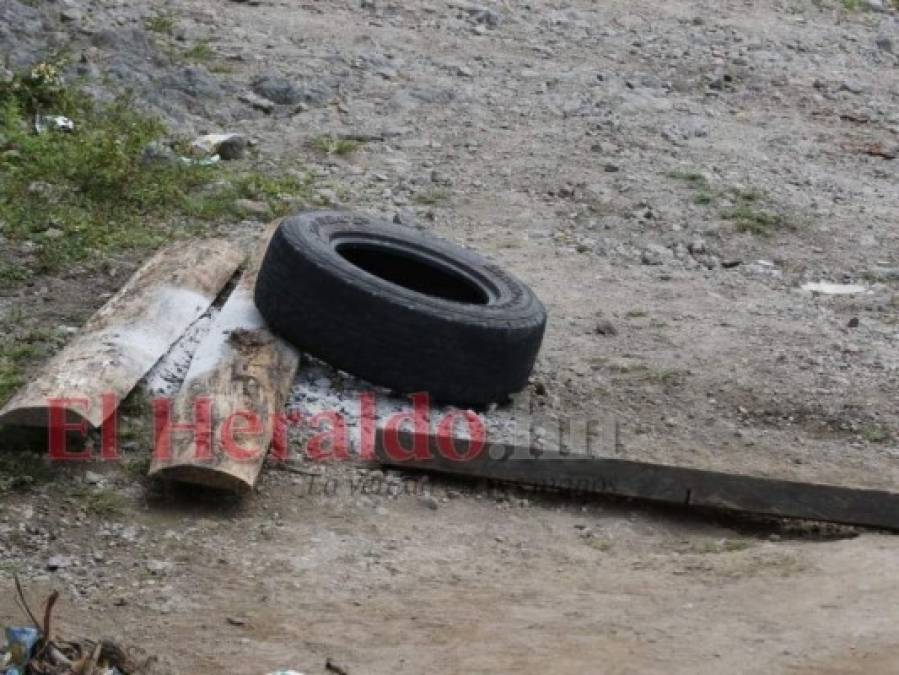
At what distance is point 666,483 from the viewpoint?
19.3 ft

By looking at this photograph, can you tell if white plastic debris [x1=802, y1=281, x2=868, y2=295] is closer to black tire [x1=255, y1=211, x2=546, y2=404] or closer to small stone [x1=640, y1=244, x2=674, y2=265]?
small stone [x1=640, y1=244, x2=674, y2=265]

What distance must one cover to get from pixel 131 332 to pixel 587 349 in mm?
2030

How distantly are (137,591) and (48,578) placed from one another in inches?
11.0

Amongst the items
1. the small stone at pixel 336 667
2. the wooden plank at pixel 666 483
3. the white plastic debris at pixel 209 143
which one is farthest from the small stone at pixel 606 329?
the small stone at pixel 336 667

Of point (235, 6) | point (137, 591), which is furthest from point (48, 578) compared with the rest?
point (235, 6)

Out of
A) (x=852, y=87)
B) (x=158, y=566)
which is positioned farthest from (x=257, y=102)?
(x=158, y=566)

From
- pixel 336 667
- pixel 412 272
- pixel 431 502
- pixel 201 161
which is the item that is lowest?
pixel 431 502

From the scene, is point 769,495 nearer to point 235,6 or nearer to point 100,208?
point 100,208

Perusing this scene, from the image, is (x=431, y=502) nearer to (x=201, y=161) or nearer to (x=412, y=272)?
(x=412, y=272)

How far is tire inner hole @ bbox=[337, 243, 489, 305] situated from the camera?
6.80 meters

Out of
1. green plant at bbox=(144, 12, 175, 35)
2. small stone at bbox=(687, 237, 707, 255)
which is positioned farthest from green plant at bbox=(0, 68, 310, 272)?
small stone at bbox=(687, 237, 707, 255)

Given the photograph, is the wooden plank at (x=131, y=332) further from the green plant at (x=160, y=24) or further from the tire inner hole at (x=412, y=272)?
the green plant at (x=160, y=24)

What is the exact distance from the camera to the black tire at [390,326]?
612 centimetres

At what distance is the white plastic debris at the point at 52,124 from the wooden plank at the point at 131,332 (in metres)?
1.87
